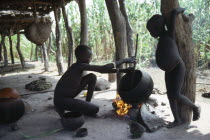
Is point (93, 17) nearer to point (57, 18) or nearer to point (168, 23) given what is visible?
point (57, 18)

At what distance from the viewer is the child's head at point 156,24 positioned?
3.17 m

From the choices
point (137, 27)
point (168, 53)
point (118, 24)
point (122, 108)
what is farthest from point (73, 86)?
point (137, 27)

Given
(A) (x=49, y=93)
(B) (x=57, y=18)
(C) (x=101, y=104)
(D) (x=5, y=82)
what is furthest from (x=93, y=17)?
(C) (x=101, y=104)

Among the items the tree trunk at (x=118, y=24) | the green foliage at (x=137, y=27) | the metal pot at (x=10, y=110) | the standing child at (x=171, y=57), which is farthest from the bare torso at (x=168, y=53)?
the green foliage at (x=137, y=27)

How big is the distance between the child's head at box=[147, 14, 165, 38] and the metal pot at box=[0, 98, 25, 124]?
248 centimetres

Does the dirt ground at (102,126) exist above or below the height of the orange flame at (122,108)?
below

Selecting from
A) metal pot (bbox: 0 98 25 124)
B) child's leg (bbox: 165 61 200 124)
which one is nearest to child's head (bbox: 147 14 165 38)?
child's leg (bbox: 165 61 200 124)

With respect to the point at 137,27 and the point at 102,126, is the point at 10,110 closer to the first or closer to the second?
the point at 102,126

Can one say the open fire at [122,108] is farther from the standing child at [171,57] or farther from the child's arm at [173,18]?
the child's arm at [173,18]

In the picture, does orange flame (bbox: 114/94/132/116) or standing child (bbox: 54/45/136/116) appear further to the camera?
orange flame (bbox: 114/94/132/116)

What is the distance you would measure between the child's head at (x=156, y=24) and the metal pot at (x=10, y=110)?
248cm

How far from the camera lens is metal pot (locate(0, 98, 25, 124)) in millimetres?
3578

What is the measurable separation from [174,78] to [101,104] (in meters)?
2.07

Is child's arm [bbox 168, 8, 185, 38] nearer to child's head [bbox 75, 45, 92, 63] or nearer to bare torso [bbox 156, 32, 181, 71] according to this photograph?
bare torso [bbox 156, 32, 181, 71]
